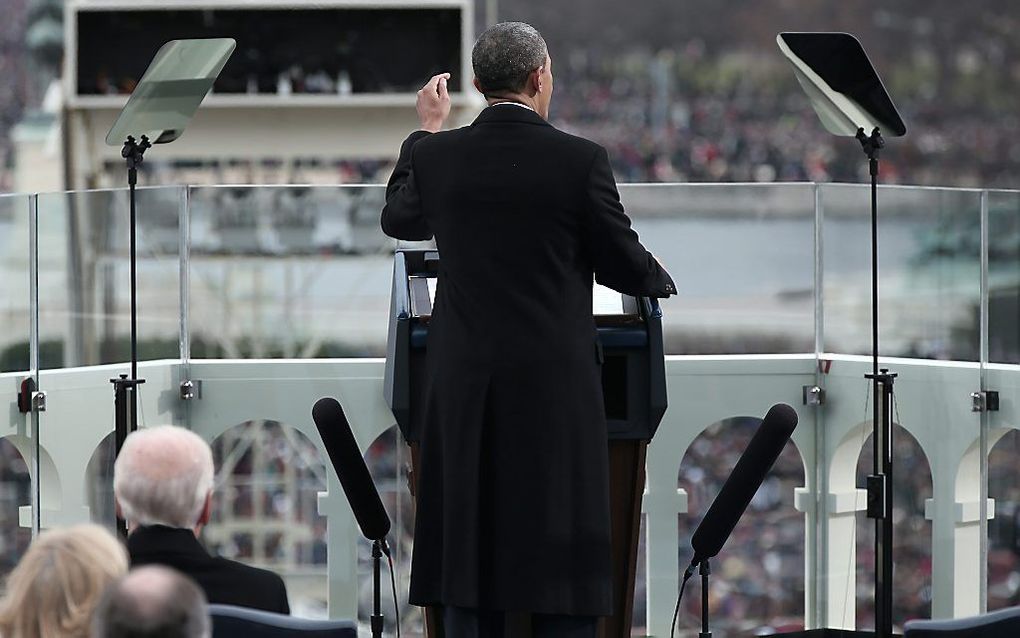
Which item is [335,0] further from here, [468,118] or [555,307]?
[555,307]

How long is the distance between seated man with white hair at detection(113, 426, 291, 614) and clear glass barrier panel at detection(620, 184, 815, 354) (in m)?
1.93

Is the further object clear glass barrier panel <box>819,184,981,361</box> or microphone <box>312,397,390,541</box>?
clear glass barrier panel <box>819,184,981,361</box>

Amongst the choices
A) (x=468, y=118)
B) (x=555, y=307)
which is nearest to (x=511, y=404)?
(x=555, y=307)

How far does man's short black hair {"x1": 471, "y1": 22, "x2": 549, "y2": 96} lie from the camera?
2.33 meters

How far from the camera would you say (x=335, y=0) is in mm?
5586

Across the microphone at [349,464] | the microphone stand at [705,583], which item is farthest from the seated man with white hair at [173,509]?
the microphone stand at [705,583]

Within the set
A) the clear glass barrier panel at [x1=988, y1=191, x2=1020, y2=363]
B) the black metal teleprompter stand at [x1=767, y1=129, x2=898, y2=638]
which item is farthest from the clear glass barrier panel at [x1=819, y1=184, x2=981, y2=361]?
the black metal teleprompter stand at [x1=767, y1=129, x2=898, y2=638]

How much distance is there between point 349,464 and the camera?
8.84ft

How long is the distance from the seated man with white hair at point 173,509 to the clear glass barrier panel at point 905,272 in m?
2.10

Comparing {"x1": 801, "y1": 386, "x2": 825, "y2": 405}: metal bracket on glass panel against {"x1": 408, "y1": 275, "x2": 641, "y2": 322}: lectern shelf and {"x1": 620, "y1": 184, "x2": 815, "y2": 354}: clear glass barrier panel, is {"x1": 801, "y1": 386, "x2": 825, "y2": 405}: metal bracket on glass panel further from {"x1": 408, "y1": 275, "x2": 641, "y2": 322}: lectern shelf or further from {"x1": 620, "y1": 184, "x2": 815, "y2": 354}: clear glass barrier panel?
{"x1": 408, "y1": 275, "x2": 641, "y2": 322}: lectern shelf

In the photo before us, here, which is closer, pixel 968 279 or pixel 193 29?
pixel 968 279

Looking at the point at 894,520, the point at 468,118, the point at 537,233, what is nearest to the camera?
the point at 537,233

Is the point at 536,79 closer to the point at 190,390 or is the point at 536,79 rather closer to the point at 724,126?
the point at 190,390

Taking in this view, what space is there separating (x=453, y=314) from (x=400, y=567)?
58.0 inches
